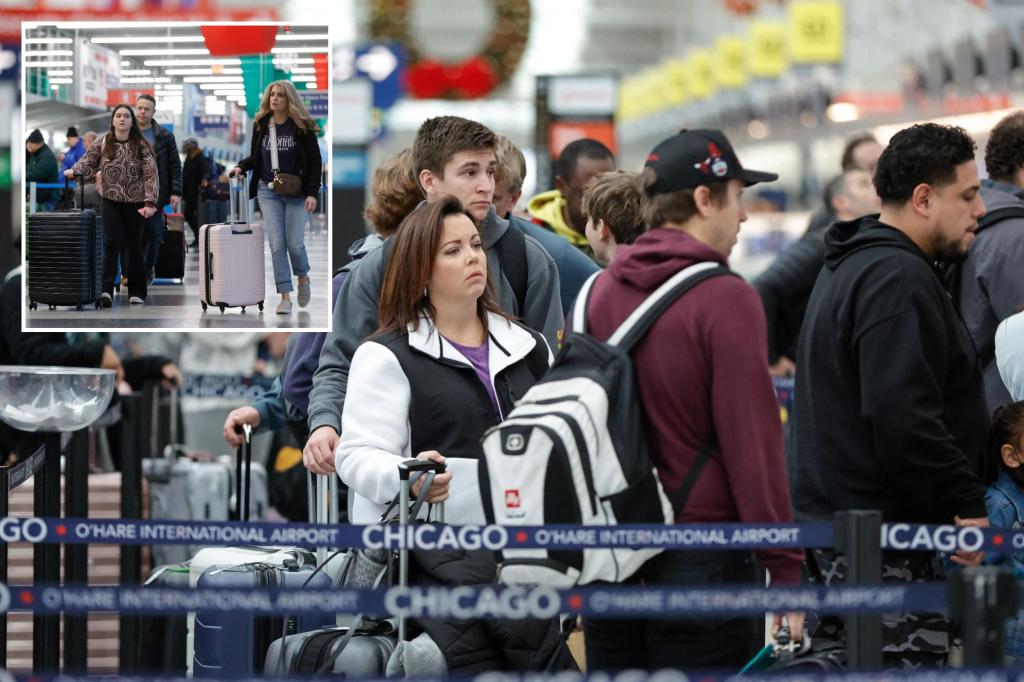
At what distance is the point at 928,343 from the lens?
13.2ft

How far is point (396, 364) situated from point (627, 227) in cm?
86

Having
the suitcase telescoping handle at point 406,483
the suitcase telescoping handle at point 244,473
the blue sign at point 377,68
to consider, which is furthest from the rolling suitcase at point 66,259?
the blue sign at point 377,68

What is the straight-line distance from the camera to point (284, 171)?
4.81 metres

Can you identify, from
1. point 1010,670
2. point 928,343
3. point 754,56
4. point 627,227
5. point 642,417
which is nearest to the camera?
point 1010,670

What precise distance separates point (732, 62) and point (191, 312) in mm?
34515

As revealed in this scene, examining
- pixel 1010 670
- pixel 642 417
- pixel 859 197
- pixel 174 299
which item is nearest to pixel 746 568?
pixel 642 417

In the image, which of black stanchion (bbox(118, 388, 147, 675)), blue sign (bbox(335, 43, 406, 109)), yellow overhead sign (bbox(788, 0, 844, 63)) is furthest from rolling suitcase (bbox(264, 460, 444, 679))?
yellow overhead sign (bbox(788, 0, 844, 63))

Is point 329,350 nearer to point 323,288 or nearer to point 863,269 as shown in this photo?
point 323,288

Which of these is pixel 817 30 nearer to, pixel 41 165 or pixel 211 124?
pixel 211 124

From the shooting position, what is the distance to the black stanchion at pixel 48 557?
5.20 metres

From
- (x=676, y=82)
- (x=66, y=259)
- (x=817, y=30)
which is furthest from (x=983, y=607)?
(x=676, y=82)

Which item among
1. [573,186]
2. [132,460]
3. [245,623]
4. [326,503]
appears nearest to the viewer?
[245,623]

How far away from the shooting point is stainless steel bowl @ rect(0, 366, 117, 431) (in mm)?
4977

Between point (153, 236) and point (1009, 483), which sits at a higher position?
point (153, 236)
